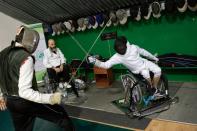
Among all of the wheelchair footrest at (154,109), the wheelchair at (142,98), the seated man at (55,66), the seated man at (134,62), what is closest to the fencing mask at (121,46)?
the seated man at (134,62)

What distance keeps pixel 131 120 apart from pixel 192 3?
7.87 ft

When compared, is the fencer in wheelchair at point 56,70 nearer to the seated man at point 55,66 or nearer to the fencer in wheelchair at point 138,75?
Answer: the seated man at point 55,66

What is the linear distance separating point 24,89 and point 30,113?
520mm

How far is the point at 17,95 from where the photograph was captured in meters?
2.98

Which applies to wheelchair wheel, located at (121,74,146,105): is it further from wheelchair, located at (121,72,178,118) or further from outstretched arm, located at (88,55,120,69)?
outstretched arm, located at (88,55,120,69)

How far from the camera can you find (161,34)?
541 cm

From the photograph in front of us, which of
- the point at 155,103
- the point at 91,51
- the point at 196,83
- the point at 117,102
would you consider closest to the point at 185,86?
the point at 196,83

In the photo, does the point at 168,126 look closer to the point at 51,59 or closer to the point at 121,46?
the point at 121,46

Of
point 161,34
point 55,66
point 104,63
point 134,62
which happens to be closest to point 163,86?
point 134,62

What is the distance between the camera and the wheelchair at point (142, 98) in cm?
414

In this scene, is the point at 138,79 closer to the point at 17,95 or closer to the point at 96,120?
the point at 96,120

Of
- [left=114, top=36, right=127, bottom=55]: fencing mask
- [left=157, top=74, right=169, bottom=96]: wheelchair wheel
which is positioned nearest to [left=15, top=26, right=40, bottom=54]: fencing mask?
[left=114, top=36, right=127, bottom=55]: fencing mask

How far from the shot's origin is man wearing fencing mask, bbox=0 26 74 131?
9.12 ft

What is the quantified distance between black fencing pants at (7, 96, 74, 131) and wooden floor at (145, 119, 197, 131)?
4.15 ft
